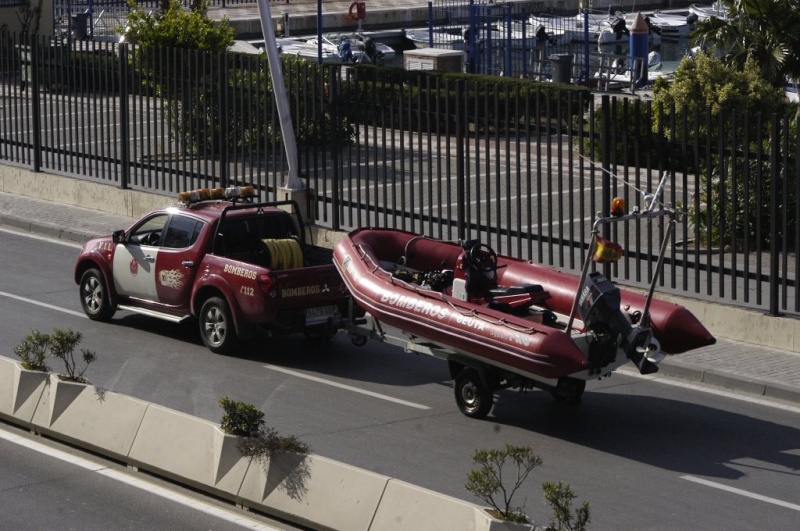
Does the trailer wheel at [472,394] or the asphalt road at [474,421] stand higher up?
the trailer wheel at [472,394]

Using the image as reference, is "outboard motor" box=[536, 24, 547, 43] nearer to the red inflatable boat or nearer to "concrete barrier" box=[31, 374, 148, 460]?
the red inflatable boat

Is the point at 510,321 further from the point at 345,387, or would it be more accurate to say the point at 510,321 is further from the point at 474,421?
the point at 345,387

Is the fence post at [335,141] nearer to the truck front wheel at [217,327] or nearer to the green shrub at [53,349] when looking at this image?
the truck front wheel at [217,327]

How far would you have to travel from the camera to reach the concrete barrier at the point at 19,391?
1151 centimetres

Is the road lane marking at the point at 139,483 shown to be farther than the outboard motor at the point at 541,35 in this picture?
No

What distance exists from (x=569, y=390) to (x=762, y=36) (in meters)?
10.2

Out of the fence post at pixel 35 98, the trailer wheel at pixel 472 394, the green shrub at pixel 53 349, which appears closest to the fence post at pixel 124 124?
the fence post at pixel 35 98

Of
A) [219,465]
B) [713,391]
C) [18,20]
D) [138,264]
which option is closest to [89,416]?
[219,465]

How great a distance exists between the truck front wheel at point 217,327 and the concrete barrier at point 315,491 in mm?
4674

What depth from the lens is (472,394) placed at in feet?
40.0

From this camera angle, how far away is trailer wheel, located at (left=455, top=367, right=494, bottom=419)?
12.1 meters

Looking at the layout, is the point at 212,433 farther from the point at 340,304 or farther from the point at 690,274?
the point at 690,274

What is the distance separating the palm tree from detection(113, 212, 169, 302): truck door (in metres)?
9.38

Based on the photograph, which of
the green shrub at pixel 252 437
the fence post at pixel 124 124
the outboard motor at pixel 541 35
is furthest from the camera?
the outboard motor at pixel 541 35
